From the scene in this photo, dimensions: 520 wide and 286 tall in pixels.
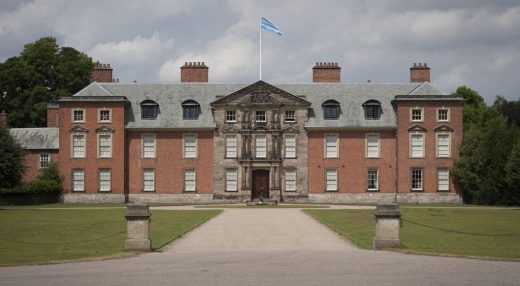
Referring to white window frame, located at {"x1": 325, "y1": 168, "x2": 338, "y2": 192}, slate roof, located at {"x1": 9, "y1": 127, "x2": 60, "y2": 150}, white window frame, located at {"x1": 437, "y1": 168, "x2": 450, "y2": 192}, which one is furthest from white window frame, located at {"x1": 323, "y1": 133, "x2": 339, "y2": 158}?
slate roof, located at {"x1": 9, "y1": 127, "x2": 60, "y2": 150}

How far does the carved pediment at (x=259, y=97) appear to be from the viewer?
51.5m

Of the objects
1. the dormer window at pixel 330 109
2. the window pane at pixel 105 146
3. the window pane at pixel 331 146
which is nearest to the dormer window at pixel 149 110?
the window pane at pixel 105 146

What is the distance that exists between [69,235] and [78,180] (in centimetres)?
2898

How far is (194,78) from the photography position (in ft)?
183

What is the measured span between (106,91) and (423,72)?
23.2 metres

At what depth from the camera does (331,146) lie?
5209 centimetres

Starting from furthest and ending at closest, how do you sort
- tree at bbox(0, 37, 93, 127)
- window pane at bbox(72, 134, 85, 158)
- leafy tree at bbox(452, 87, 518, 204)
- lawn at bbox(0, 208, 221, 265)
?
tree at bbox(0, 37, 93, 127)
window pane at bbox(72, 134, 85, 158)
leafy tree at bbox(452, 87, 518, 204)
lawn at bbox(0, 208, 221, 265)

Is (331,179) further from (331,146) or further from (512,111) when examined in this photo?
(512,111)

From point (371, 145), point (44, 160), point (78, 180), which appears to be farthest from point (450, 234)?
point (44, 160)

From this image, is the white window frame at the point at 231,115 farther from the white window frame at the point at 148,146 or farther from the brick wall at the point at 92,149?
the brick wall at the point at 92,149

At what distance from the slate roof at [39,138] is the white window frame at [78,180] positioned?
306cm

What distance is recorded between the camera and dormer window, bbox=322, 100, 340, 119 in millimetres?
52438

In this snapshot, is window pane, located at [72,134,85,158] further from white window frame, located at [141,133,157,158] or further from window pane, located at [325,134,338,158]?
window pane, located at [325,134,338,158]

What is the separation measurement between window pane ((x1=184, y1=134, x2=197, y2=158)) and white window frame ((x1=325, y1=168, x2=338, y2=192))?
935 cm
